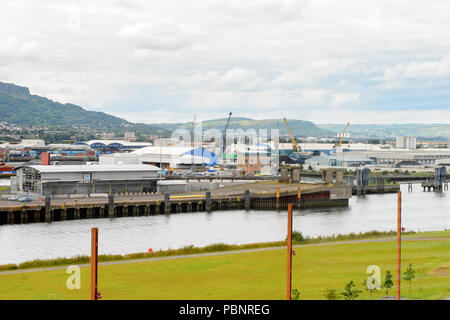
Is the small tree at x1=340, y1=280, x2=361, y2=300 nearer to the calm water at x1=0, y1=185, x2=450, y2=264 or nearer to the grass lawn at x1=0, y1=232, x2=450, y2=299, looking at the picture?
the grass lawn at x1=0, y1=232, x2=450, y2=299

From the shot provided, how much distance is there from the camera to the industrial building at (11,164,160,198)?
190ft

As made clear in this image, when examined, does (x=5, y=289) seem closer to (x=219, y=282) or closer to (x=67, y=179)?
(x=219, y=282)

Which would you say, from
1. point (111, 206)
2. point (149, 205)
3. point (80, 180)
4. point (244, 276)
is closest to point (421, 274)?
point (244, 276)

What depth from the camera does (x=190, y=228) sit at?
1794 inches

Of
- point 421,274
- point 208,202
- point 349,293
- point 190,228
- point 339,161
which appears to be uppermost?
point 339,161

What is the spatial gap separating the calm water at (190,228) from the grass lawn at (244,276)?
10.1 m

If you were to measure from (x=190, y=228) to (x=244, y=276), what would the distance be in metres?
24.3

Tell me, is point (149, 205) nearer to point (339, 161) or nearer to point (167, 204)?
point (167, 204)

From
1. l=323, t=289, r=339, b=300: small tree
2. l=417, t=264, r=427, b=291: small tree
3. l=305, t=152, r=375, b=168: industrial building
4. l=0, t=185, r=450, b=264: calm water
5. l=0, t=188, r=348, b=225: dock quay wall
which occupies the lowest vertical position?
l=0, t=185, r=450, b=264: calm water

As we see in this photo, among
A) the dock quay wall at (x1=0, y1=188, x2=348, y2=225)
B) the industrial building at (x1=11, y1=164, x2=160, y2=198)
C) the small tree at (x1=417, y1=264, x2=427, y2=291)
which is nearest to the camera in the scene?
the small tree at (x1=417, y1=264, x2=427, y2=291)

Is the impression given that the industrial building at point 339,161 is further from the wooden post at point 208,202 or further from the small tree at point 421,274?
the small tree at point 421,274

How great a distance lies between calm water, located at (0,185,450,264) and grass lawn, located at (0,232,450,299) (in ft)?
33.3

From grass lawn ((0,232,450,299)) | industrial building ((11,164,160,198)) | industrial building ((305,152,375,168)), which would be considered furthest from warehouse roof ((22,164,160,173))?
industrial building ((305,152,375,168))
